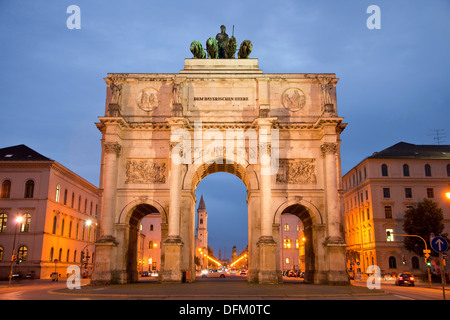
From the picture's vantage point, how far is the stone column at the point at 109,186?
2956cm

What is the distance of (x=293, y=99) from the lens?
3222 centimetres

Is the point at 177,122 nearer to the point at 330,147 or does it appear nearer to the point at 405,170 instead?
the point at 330,147

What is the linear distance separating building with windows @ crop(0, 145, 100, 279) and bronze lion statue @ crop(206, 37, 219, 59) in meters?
19.2

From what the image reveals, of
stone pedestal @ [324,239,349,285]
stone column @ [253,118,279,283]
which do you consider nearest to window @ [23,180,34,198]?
stone column @ [253,118,279,283]

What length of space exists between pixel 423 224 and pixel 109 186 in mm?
32333

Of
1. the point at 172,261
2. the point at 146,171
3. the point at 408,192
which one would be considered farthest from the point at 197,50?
the point at 408,192

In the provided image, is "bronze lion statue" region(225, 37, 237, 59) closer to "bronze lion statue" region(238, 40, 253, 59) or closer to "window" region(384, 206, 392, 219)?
"bronze lion statue" region(238, 40, 253, 59)

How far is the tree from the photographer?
4441 cm

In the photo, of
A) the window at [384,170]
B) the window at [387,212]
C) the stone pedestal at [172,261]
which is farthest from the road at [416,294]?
the window at [384,170]

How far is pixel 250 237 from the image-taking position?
101 ft

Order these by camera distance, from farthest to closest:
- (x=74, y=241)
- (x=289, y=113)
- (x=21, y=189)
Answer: (x=74, y=241), (x=21, y=189), (x=289, y=113)
